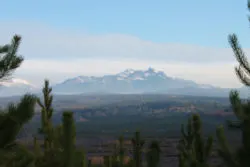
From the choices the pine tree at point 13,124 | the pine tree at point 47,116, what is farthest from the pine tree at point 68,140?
the pine tree at point 47,116

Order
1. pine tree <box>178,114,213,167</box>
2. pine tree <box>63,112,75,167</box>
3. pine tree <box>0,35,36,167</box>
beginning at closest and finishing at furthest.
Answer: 1. pine tree <box>0,35,36,167</box>
2. pine tree <box>63,112,75,167</box>
3. pine tree <box>178,114,213,167</box>

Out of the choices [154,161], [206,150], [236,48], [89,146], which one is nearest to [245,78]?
[236,48]

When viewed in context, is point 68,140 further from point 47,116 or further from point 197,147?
point 197,147

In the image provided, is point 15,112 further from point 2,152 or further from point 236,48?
point 236,48

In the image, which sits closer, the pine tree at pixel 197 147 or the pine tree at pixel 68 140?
the pine tree at pixel 68 140

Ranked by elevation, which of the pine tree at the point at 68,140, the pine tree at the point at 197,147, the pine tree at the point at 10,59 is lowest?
the pine tree at the point at 197,147

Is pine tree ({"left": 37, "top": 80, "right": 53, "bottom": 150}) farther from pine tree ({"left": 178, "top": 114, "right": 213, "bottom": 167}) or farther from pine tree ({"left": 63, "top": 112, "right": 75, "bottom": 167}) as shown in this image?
pine tree ({"left": 178, "top": 114, "right": 213, "bottom": 167})

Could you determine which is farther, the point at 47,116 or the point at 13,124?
the point at 47,116

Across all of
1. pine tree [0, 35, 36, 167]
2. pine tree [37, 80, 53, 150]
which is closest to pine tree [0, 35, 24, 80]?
pine tree [0, 35, 36, 167]

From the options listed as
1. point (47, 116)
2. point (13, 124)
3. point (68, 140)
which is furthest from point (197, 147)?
point (13, 124)

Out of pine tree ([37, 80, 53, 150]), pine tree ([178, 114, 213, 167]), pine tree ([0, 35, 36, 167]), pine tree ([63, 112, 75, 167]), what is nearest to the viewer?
pine tree ([0, 35, 36, 167])

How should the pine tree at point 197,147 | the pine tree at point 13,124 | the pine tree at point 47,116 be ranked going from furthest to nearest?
the pine tree at point 197,147
the pine tree at point 47,116
the pine tree at point 13,124

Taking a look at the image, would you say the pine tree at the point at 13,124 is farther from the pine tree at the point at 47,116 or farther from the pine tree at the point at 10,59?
the pine tree at the point at 47,116

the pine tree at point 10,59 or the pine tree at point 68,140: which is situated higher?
the pine tree at point 10,59
